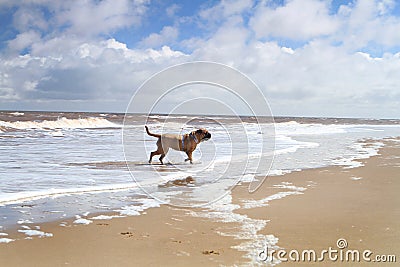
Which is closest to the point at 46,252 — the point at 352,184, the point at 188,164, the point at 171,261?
the point at 171,261

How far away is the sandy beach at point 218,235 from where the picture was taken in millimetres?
3922

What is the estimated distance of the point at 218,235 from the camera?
4.69 m

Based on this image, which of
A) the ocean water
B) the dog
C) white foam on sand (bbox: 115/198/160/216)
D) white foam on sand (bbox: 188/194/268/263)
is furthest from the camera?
the dog

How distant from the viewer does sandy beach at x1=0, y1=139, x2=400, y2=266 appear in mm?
3922

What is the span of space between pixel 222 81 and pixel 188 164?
178 inches

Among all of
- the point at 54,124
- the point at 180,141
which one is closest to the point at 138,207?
the point at 180,141

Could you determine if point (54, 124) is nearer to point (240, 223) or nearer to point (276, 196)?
point (276, 196)

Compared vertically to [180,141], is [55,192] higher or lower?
lower

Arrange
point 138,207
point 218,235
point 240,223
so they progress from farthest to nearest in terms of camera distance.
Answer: point 138,207 < point 240,223 < point 218,235

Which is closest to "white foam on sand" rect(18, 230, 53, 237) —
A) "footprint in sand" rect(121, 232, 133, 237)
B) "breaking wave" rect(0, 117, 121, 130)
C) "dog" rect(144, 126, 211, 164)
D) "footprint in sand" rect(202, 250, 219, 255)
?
"footprint in sand" rect(121, 232, 133, 237)

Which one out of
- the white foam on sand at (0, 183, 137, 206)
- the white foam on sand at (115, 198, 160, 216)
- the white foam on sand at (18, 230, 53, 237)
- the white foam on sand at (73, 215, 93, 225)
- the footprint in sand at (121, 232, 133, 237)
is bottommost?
the white foam on sand at (18, 230, 53, 237)

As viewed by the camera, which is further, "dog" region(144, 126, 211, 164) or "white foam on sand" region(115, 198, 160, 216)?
"dog" region(144, 126, 211, 164)

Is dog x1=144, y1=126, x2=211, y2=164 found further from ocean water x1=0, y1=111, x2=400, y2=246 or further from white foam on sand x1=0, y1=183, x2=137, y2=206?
white foam on sand x1=0, y1=183, x2=137, y2=206

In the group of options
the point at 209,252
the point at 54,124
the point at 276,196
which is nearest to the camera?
the point at 209,252
